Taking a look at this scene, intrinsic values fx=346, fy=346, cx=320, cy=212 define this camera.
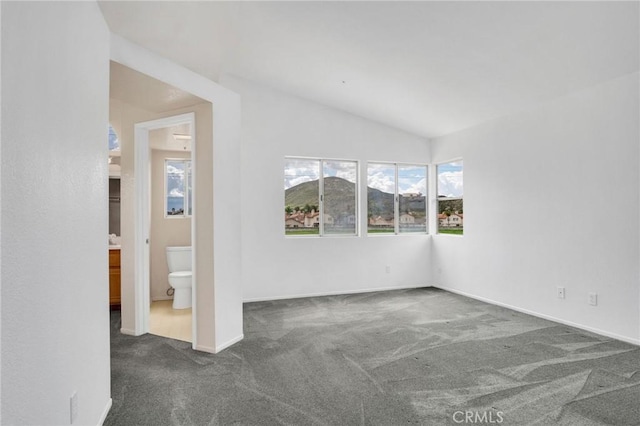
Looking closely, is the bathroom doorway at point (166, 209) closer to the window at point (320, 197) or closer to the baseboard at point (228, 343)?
the baseboard at point (228, 343)

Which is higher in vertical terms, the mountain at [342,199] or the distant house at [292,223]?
the mountain at [342,199]

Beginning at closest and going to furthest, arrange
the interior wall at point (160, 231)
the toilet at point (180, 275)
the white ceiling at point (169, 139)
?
the white ceiling at point (169, 139) → the toilet at point (180, 275) → the interior wall at point (160, 231)

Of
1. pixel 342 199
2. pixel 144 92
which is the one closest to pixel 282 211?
pixel 342 199

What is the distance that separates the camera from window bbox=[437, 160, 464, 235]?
5.38 metres

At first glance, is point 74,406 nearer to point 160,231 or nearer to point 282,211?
point 282,211

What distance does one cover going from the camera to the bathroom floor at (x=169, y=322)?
3.51 metres

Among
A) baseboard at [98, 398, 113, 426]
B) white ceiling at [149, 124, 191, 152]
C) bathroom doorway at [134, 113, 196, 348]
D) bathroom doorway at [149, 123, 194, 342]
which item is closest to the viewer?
baseboard at [98, 398, 113, 426]

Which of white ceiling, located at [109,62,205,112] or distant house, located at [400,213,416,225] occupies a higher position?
white ceiling, located at [109,62,205,112]

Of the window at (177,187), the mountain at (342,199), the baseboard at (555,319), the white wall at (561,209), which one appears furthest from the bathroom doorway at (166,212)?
the white wall at (561,209)

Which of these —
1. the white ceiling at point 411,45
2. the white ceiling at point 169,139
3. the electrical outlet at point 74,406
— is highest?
the white ceiling at point 411,45

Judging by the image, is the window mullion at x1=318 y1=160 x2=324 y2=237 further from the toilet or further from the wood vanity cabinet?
the wood vanity cabinet

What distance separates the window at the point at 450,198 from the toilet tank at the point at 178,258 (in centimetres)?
400

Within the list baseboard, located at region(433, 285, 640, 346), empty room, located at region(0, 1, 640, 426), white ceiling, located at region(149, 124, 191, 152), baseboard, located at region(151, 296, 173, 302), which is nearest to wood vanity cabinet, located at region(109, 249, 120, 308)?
empty room, located at region(0, 1, 640, 426)

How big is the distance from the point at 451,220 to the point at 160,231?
14.7 feet
